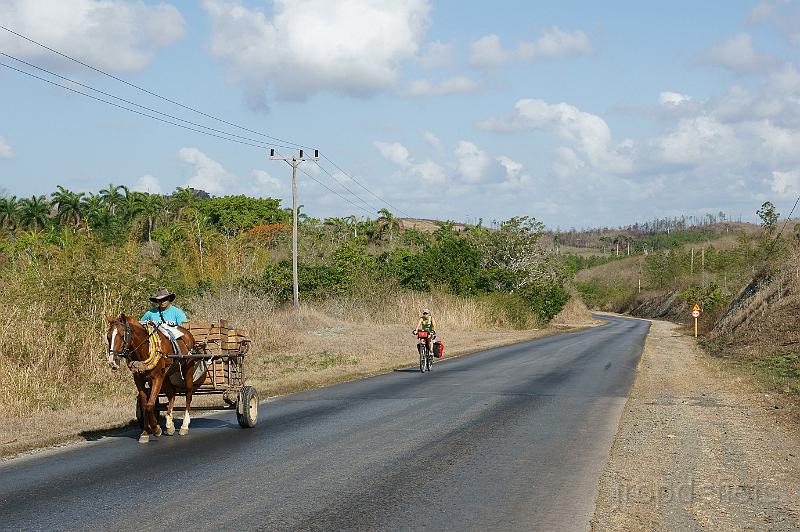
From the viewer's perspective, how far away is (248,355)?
97.6 ft

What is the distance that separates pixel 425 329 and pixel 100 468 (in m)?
18.2

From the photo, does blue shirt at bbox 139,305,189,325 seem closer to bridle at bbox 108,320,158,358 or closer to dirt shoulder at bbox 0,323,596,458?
bridle at bbox 108,320,158,358

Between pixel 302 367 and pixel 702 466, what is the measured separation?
17856mm

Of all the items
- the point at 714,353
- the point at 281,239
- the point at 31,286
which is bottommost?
the point at 714,353

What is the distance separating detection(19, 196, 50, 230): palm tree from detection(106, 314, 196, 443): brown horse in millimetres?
127204

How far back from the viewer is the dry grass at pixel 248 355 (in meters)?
15.2

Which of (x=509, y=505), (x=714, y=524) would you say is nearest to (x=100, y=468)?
(x=509, y=505)

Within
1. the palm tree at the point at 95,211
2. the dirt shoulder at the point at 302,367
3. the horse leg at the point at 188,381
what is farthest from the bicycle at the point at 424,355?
the palm tree at the point at 95,211

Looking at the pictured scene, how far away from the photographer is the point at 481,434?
539 inches

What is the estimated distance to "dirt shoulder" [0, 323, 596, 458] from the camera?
1355 centimetres

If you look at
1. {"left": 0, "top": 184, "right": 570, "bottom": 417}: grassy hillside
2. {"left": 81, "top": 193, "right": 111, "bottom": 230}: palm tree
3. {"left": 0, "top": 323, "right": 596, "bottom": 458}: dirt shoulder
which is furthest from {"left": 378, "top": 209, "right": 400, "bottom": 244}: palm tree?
{"left": 0, "top": 323, "right": 596, "bottom": 458}: dirt shoulder

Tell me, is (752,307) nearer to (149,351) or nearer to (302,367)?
(302,367)

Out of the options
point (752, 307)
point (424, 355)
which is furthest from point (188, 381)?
point (752, 307)

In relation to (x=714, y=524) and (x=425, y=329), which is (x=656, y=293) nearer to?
(x=425, y=329)
